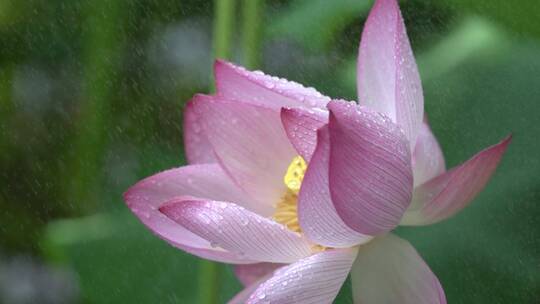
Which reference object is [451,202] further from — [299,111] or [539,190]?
[539,190]

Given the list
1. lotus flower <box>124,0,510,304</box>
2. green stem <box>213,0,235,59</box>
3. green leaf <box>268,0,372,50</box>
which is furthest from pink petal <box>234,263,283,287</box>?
green leaf <box>268,0,372,50</box>

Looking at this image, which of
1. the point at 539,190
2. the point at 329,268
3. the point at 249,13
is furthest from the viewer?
the point at 249,13

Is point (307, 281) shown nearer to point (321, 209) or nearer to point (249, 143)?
point (321, 209)

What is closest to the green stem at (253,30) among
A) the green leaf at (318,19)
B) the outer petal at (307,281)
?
the green leaf at (318,19)

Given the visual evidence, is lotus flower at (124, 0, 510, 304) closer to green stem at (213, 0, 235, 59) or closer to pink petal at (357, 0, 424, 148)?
pink petal at (357, 0, 424, 148)

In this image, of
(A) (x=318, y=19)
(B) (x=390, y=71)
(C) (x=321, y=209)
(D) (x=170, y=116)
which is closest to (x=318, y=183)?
(C) (x=321, y=209)

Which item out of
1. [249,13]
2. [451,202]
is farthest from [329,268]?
[249,13]

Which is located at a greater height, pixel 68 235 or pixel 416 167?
pixel 416 167
